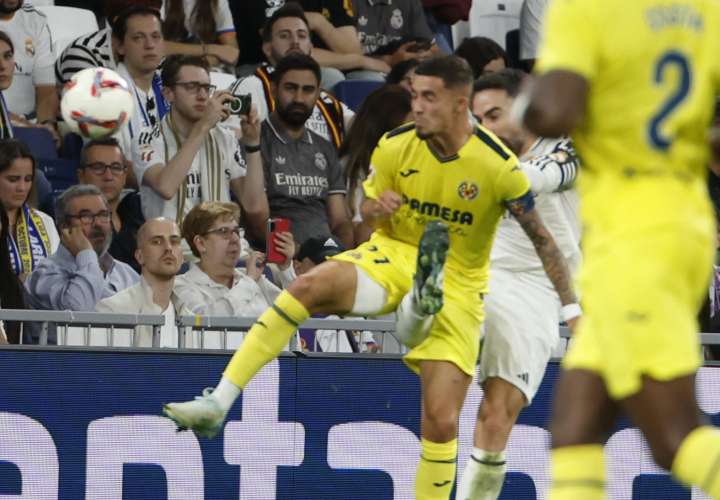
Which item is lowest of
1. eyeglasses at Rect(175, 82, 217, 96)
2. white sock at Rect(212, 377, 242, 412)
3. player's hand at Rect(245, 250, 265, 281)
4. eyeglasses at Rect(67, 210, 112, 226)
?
white sock at Rect(212, 377, 242, 412)

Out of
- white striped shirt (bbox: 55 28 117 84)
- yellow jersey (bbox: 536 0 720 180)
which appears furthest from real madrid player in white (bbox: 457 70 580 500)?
white striped shirt (bbox: 55 28 117 84)

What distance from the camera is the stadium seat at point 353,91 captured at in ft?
44.7

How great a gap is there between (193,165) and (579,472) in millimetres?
6644

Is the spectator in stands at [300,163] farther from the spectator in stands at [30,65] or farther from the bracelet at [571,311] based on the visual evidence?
the bracelet at [571,311]

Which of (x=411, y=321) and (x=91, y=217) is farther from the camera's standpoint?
(x=91, y=217)

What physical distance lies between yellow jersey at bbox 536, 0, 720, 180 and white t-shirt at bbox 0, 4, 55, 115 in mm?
7546

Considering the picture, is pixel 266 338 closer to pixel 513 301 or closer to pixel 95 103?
pixel 513 301

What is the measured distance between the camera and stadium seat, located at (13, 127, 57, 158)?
38.9 ft

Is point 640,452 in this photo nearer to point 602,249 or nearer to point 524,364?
point 524,364

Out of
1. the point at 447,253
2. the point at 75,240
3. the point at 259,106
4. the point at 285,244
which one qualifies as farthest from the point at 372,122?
the point at 447,253

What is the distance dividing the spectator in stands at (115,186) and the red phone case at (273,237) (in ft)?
3.04

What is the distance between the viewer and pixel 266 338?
27.1ft

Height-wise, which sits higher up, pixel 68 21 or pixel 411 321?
pixel 68 21

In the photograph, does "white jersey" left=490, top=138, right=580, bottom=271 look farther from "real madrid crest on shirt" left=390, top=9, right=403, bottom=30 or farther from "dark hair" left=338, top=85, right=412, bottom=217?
"real madrid crest on shirt" left=390, top=9, right=403, bottom=30
